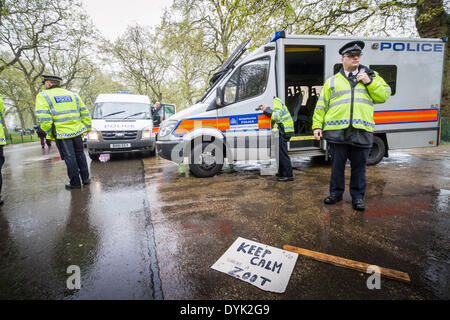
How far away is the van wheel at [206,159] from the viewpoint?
4613mm

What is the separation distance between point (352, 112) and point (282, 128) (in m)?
1.40

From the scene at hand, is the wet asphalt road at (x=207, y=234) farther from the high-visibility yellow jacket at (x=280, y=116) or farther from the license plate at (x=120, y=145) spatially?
the license plate at (x=120, y=145)

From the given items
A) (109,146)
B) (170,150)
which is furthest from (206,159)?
(109,146)

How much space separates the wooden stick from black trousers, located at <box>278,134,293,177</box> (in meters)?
2.35

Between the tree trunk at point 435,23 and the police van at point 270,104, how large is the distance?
12.7 ft

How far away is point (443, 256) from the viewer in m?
1.98

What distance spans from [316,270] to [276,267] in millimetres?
323

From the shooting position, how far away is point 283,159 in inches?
171

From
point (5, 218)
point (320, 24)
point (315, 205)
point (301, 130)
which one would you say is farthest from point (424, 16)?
point (5, 218)

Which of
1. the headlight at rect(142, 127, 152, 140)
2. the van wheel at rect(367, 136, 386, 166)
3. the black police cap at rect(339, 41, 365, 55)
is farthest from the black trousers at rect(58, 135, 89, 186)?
the van wheel at rect(367, 136, 386, 166)

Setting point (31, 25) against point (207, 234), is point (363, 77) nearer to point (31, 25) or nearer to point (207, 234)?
point (207, 234)
